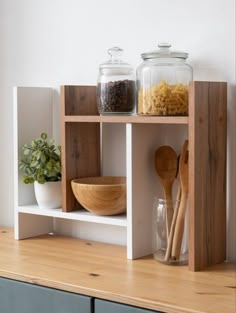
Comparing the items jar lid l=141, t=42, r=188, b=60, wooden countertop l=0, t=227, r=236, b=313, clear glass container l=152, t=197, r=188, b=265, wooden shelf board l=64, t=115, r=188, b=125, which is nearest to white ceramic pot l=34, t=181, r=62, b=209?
wooden countertop l=0, t=227, r=236, b=313

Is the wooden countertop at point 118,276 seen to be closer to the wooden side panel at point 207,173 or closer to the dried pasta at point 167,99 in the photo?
the wooden side panel at point 207,173

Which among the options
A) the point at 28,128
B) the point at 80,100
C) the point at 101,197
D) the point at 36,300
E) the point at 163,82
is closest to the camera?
the point at 36,300

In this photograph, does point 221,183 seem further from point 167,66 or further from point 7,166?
point 7,166

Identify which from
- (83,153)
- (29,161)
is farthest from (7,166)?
(83,153)

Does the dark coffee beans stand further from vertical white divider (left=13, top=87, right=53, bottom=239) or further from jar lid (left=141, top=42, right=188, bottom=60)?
vertical white divider (left=13, top=87, right=53, bottom=239)

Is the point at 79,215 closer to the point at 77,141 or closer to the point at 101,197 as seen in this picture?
the point at 101,197

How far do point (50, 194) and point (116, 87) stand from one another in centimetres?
42

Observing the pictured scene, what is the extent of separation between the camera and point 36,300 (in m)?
1.66

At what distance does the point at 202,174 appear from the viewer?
1712 millimetres

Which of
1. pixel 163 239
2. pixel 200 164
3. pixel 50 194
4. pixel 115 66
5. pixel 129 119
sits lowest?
pixel 163 239

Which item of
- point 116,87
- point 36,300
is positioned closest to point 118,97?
point 116,87

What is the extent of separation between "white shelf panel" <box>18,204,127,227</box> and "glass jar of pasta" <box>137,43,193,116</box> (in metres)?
0.31

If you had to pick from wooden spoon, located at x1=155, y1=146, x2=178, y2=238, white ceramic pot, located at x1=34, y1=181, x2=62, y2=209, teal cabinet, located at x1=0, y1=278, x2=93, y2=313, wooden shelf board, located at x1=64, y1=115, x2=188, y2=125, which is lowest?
teal cabinet, located at x1=0, y1=278, x2=93, y2=313

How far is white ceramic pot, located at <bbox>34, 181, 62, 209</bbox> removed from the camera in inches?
81.0
